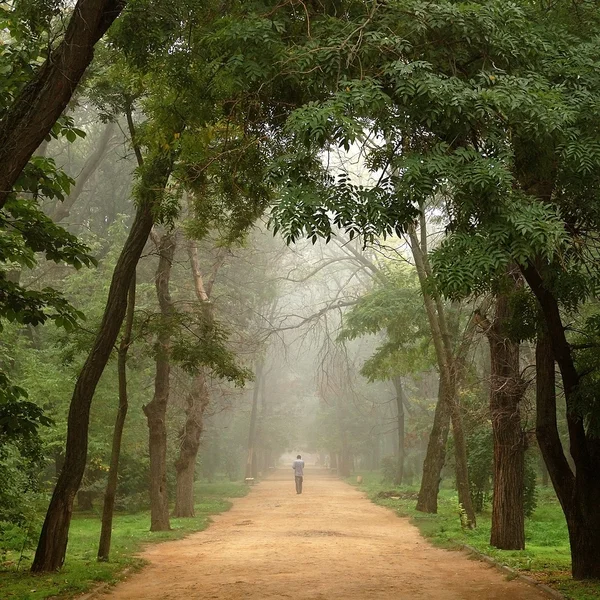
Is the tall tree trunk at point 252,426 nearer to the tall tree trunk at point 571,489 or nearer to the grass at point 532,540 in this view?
the grass at point 532,540

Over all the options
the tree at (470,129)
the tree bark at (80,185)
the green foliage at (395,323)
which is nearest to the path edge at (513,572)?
the tree at (470,129)

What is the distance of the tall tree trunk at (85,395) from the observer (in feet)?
35.3

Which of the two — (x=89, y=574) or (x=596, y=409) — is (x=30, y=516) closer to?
(x=89, y=574)

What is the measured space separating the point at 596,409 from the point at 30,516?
7.82 metres

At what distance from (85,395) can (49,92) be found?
551cm

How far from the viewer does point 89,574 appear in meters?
10.5

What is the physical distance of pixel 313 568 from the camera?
12055mm

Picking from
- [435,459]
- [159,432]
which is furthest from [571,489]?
[435,459]

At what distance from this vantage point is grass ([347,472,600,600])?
392 inches

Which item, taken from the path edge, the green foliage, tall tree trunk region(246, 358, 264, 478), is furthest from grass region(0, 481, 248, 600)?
tall tree trunk region(246, 358, 264, 478)

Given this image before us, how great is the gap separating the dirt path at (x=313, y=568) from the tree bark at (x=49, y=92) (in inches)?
226

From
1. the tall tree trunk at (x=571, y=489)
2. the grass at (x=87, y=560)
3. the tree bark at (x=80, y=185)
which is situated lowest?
the grass at (x=87, y=560)

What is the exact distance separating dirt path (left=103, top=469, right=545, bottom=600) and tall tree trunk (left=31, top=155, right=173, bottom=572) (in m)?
1.19

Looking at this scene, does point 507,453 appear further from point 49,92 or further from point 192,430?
point 192,430
